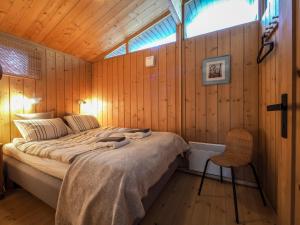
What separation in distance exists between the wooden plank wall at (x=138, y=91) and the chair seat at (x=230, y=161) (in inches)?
35.8

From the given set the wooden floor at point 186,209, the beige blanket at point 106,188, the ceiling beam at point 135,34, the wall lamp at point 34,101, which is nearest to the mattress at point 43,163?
the beige blanket at point 106,188

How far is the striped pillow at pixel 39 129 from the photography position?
77.4 inches

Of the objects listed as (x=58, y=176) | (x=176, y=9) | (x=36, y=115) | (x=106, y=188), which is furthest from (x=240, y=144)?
(x=36, y=115)

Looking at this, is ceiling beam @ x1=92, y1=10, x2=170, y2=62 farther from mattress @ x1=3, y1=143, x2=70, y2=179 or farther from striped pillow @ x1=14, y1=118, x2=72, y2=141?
mattress @ x1=3, y1=143, x2=70, y2=179

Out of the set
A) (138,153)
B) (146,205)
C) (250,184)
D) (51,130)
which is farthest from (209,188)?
(51,130)

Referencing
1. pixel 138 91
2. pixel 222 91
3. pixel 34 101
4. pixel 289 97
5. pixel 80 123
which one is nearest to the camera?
pixel 289 97

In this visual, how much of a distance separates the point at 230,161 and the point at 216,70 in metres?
1.31

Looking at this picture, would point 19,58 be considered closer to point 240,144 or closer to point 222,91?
point 222,91

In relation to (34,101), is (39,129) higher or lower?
lower

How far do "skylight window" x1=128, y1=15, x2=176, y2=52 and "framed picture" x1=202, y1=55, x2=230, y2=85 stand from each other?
0.79m

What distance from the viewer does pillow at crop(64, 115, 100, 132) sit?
261 cm

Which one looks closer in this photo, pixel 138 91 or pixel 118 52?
pixel 138 91

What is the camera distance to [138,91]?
9.68 ft

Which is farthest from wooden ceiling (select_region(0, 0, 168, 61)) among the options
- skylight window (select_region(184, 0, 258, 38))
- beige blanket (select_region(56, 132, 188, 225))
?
beige blanket (select_region(56, 132, 188, 225))
